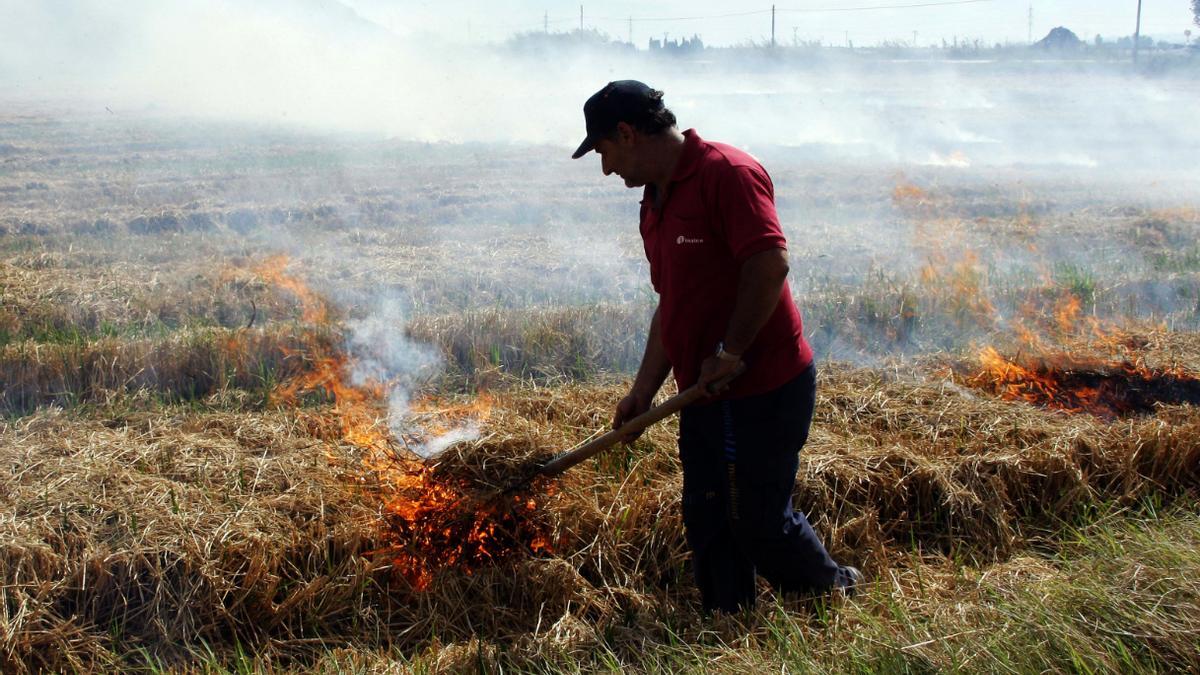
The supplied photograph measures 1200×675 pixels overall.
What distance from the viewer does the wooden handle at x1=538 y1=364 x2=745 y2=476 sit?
3.18 metres

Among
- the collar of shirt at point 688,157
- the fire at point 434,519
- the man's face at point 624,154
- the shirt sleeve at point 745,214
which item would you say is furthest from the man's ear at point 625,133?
the fire at point 434,519

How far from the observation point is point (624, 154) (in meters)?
3.23

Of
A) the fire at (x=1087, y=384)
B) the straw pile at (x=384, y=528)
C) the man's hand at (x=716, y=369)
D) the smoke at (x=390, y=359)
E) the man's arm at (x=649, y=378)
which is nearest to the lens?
the man's hand at (x=716, y=369)

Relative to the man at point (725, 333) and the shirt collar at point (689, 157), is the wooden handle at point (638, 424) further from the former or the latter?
the shirt collar at point (689, 157)

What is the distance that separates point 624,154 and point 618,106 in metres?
0.18

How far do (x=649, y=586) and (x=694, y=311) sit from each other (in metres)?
1.38

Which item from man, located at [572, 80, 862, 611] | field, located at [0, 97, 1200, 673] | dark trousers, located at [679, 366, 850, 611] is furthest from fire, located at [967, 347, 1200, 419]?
man, located at [572, 80, 862, 611]

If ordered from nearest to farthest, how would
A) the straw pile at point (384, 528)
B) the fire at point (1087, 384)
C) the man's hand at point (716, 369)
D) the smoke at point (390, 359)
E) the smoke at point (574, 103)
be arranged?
1. the man's hand at point (716, 369)
2. the straw pile at point (384, 528)
3. the fire at point (1087, 384)
4. the smoke at point (390, 359)
5. the smoke at point (574, 103)

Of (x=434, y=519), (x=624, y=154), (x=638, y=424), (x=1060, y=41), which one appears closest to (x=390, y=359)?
(x=434, y=519)

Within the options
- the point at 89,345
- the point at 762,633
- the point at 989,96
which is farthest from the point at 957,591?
the point at 989,96

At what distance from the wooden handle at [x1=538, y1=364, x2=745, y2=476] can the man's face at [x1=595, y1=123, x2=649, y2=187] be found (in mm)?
760

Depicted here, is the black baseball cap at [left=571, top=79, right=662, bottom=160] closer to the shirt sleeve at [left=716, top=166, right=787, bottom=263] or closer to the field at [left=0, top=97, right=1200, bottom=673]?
the shirt sleeve at [left=716, top=166, right=787, bottom=263]

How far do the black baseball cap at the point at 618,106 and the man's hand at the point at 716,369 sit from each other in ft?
2.81

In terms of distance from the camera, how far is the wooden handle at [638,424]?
318 centimetres
